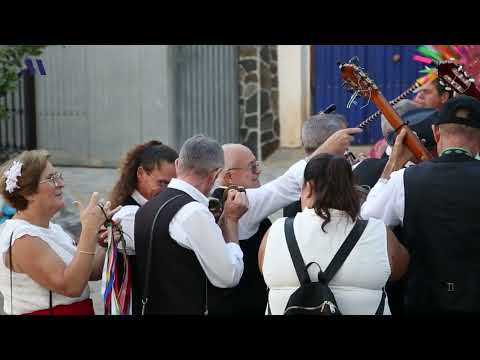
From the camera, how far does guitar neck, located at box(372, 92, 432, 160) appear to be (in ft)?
11.4

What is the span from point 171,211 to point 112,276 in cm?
41

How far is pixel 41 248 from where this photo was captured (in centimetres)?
314

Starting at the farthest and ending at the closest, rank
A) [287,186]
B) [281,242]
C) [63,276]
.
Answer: [287,186], [63,276], [281,242]

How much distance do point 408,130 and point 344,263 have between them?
0.92 m

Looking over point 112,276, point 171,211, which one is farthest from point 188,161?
point 112,276

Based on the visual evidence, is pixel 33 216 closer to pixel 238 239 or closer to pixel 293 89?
pixel 238 239

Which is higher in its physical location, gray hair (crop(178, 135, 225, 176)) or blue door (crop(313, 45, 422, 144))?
blue door (crop(313, 45, 422, 144))

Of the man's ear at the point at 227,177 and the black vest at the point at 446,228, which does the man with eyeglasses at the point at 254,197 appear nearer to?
the man's ear at the point at 227,177

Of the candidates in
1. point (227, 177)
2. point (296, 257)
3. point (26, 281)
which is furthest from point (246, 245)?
point (26, 281)

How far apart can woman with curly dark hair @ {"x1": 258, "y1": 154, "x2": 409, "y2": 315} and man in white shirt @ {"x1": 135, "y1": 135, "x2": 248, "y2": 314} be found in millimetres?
246

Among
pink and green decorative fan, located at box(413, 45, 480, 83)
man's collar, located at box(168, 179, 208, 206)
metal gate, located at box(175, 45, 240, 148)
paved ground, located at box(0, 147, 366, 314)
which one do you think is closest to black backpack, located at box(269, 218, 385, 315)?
man's collar, located at box(168, 179, 208, 206)

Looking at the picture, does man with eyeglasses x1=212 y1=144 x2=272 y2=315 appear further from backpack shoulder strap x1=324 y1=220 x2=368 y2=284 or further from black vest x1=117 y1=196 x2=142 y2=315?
backpack shoulder strap x1=324 y1=220 x2=368 y2=284
